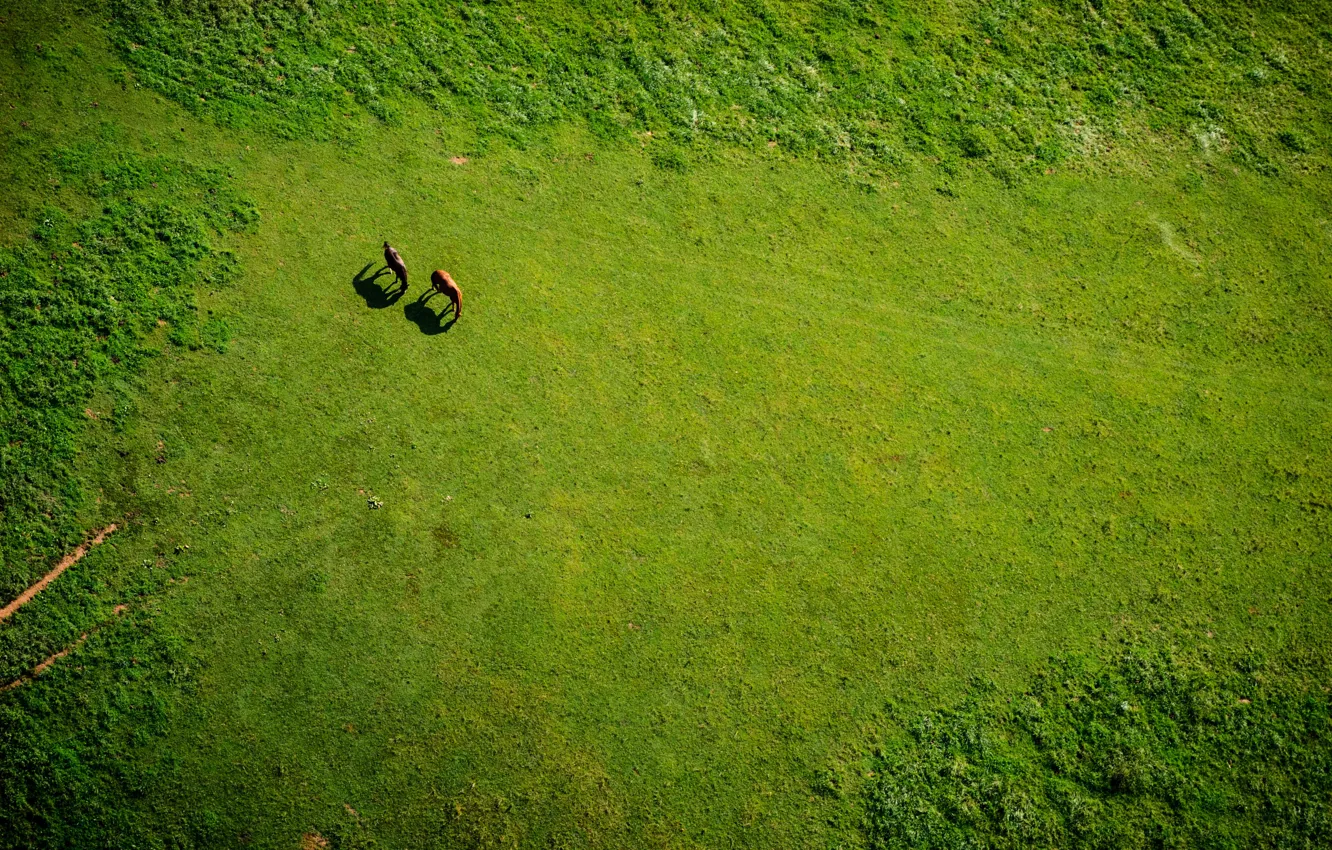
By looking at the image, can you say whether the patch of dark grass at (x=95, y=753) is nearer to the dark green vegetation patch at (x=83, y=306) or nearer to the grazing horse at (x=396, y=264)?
the dark green vegetation patch at (x=83, y=306)

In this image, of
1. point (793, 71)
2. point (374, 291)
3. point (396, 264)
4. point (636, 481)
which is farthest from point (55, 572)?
point (793, 71)

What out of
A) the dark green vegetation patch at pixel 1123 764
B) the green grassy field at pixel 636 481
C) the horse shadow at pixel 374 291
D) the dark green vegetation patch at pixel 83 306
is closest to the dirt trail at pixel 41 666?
the green grassy field at pixel 636 481

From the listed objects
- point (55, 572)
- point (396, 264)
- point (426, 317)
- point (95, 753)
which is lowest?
point (95, 753)

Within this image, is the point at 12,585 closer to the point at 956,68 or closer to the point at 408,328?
the point at 408,328

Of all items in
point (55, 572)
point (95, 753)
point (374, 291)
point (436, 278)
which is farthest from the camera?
point (374, 291)

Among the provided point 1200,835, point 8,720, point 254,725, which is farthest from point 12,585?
point 1200,835

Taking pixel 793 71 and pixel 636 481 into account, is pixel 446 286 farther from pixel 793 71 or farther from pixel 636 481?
pixel 793 71
